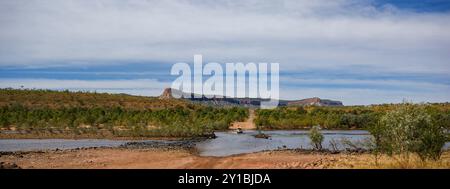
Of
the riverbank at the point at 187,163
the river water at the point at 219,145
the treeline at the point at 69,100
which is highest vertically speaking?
the treeline at the point at 69,100

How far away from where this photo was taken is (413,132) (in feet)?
72.7

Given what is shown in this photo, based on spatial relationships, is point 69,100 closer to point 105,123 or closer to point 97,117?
point 97,117

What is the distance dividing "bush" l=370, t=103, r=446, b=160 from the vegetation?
1329 inches

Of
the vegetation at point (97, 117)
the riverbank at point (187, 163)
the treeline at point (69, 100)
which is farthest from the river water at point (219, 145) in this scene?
the treeline at point (69, 100)

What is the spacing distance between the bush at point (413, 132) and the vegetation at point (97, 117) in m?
33.8

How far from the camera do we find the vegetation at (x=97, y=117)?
57.6 metres

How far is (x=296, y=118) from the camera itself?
86.2m

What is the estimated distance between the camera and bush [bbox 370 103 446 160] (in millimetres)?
21875

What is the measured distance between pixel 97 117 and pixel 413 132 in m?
59.3

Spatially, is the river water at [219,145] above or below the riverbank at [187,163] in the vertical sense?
below

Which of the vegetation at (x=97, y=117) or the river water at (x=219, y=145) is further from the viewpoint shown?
the vegetation at (x=97, y=117)

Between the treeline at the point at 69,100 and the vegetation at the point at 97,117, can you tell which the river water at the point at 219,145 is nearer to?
the vegetation at the point at 97,117
